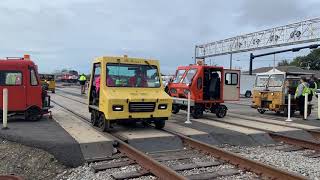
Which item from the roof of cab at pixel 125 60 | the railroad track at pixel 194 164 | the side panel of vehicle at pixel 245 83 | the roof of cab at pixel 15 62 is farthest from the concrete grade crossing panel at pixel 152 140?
the side panel of vehicle at pixel 245 83

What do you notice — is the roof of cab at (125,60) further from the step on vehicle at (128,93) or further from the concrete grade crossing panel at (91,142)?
the concrete grade crossing panel at (91,142)

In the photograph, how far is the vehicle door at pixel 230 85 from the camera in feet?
55.6

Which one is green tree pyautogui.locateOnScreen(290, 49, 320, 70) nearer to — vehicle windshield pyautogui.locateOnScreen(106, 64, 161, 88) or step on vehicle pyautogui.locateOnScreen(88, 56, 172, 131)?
vehicle windshield pyautogui.locateOnScreen(106, 64, 161, 88)

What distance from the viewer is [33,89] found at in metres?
13.6

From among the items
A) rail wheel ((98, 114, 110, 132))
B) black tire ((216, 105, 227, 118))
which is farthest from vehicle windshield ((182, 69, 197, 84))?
rail wheel ((98, 114, 110, 132))

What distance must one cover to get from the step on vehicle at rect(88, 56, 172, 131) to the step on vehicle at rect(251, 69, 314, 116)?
27.7 feet

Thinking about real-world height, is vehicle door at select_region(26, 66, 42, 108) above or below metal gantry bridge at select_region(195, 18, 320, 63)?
below

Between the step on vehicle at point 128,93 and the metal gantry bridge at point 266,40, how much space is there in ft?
98.0

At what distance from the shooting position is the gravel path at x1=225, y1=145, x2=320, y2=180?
26.5 ft

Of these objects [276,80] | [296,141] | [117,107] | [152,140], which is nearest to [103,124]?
[117,107]

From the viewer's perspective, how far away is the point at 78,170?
812 cm

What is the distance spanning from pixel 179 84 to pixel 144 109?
232 inches

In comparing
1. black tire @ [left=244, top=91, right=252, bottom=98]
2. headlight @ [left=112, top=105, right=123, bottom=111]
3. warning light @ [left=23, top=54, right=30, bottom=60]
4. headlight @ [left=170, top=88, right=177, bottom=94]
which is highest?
warning light @ [left=23, top=54, right=30, bottom=60]

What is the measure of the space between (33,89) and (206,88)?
6.70 metres
